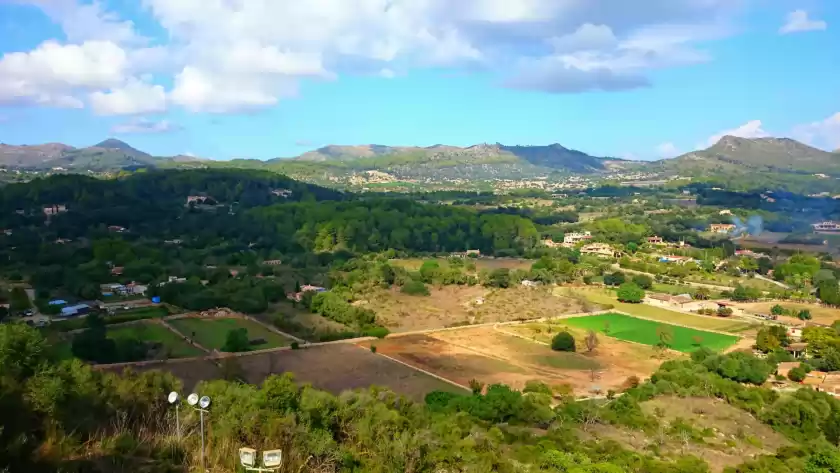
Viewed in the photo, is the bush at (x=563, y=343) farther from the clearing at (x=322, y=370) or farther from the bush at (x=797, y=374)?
the bush at (x=797, y=374)

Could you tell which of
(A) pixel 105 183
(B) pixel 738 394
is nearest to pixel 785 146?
(A) pixel 105 183

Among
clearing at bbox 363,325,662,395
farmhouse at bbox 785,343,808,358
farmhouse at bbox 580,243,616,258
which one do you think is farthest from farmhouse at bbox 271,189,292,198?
farmhouse at bbox 785,343,808,358

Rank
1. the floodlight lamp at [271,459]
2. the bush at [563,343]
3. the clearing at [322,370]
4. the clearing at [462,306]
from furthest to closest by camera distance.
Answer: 1. the clearing at [462,306]
2. the bush at [563,343]
3. the clearing at [322,370]
4. the floodlight lamp at [271,459]

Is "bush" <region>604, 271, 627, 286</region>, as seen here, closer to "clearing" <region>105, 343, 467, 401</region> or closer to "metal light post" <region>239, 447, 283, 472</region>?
"clearing" <region>105, 343, 467, 401</region>

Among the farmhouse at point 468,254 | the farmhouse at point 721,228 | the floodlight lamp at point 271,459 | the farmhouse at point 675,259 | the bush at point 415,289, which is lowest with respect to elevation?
the farmhouse at point 468,254

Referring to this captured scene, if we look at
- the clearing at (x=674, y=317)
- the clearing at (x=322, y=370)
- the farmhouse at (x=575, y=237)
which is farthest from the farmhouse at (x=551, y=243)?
the clearing at (x=322, y=370)

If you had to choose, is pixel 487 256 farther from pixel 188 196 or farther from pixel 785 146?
pixel 785 146
